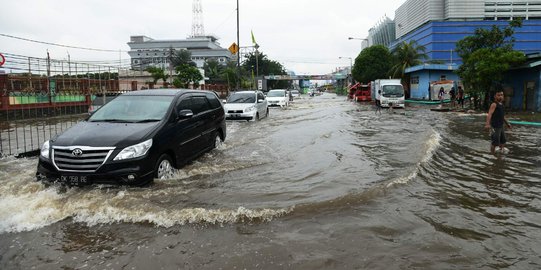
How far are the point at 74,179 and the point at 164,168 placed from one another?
4.46 ft

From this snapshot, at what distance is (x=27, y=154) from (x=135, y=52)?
142 metres

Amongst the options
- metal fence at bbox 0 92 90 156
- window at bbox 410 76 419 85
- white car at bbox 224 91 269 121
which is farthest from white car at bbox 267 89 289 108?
window at bbox 410 76 419 85

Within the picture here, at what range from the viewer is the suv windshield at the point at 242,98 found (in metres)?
18.5

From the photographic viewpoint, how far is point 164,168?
634cm

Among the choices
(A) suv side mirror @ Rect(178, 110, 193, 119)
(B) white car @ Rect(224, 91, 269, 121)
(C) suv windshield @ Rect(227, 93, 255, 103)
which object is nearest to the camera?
(A) suv side mirror @ Rect(178, 110, 193, 119)

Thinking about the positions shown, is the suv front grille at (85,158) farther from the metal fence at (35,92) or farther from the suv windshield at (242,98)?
the suv windshield at (242,98)

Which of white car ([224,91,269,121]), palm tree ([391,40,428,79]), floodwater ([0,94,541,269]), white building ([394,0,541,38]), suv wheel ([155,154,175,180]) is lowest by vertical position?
floodwater ([0,94,541,269])

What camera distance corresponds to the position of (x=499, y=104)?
29.3 ft

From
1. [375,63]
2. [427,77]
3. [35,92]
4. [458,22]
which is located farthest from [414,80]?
[35,92]

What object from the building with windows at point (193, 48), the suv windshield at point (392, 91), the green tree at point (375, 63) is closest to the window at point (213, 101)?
the suv windshield at point (392, 91)

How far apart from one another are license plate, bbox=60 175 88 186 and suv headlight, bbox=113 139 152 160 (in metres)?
0.51

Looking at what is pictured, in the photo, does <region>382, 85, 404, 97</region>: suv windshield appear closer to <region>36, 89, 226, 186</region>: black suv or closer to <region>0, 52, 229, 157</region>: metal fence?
<region>0, 52, 229, 157</region>: metal fence

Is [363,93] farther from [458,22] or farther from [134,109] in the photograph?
[134,109]

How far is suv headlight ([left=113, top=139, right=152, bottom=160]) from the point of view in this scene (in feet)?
18.1
